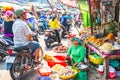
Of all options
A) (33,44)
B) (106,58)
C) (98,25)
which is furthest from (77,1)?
(106,58)

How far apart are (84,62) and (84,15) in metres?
1.54

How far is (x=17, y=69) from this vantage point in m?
6.23

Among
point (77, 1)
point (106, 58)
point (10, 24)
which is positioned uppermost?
point (77, 1)

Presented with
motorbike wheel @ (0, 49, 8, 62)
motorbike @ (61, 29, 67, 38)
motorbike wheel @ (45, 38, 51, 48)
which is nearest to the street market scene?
motorbike wheel @ (0, 49, 8, 62)

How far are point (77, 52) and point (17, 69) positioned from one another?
150 centimetres

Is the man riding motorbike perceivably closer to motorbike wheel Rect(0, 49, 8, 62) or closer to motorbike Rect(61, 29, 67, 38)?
motorbike wheel Rect(0, 49, 8, 62)

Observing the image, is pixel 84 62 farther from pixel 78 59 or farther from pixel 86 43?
pixel 86 43

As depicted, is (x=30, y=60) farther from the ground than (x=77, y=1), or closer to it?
closer to it

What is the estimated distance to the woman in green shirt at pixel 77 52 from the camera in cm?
608

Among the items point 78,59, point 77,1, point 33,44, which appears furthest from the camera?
point 77,1

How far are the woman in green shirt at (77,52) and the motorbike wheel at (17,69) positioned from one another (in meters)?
1.22

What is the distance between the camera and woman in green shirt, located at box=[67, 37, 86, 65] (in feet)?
19.9

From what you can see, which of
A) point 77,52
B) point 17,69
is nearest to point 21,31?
point 17,69

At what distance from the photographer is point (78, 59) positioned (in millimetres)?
6137
